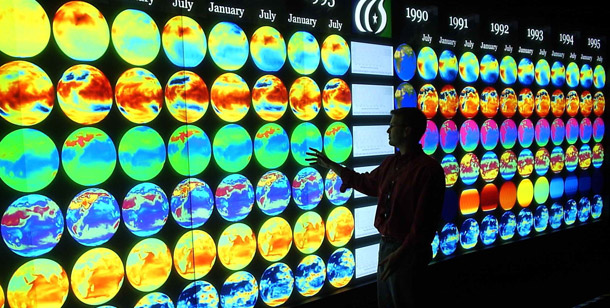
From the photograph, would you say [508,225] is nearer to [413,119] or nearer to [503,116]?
[503,116]

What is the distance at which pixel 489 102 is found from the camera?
4117mm

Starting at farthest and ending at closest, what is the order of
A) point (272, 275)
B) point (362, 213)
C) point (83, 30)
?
point (362, 213) < point (272, 275) < point (83, 30)

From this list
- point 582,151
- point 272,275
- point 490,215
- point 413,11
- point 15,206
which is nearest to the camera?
point 15,206

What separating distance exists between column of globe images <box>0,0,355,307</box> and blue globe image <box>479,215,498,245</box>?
4.79 ft

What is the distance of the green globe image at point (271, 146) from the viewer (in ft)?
9.43

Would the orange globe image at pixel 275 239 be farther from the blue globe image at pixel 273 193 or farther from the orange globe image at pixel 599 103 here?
the orange globe image at pixel 599 103

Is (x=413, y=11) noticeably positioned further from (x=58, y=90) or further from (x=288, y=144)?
(x=58, y=90)

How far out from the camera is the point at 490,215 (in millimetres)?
4207

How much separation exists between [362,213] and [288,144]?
0.79m

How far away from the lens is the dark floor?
3678mm

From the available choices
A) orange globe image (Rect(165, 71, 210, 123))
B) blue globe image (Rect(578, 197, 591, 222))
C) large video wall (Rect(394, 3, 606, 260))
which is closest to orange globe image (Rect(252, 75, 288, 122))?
orange globe image (Rect(165, 71, 210, 123))

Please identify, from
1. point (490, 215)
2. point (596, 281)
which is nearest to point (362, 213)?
point (490, 215)

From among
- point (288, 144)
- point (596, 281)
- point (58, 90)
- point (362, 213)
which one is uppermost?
point (58, 90)

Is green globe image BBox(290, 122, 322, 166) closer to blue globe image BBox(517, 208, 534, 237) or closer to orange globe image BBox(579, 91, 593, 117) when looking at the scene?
blue globe image BBox(517, 208, 534, 237)
